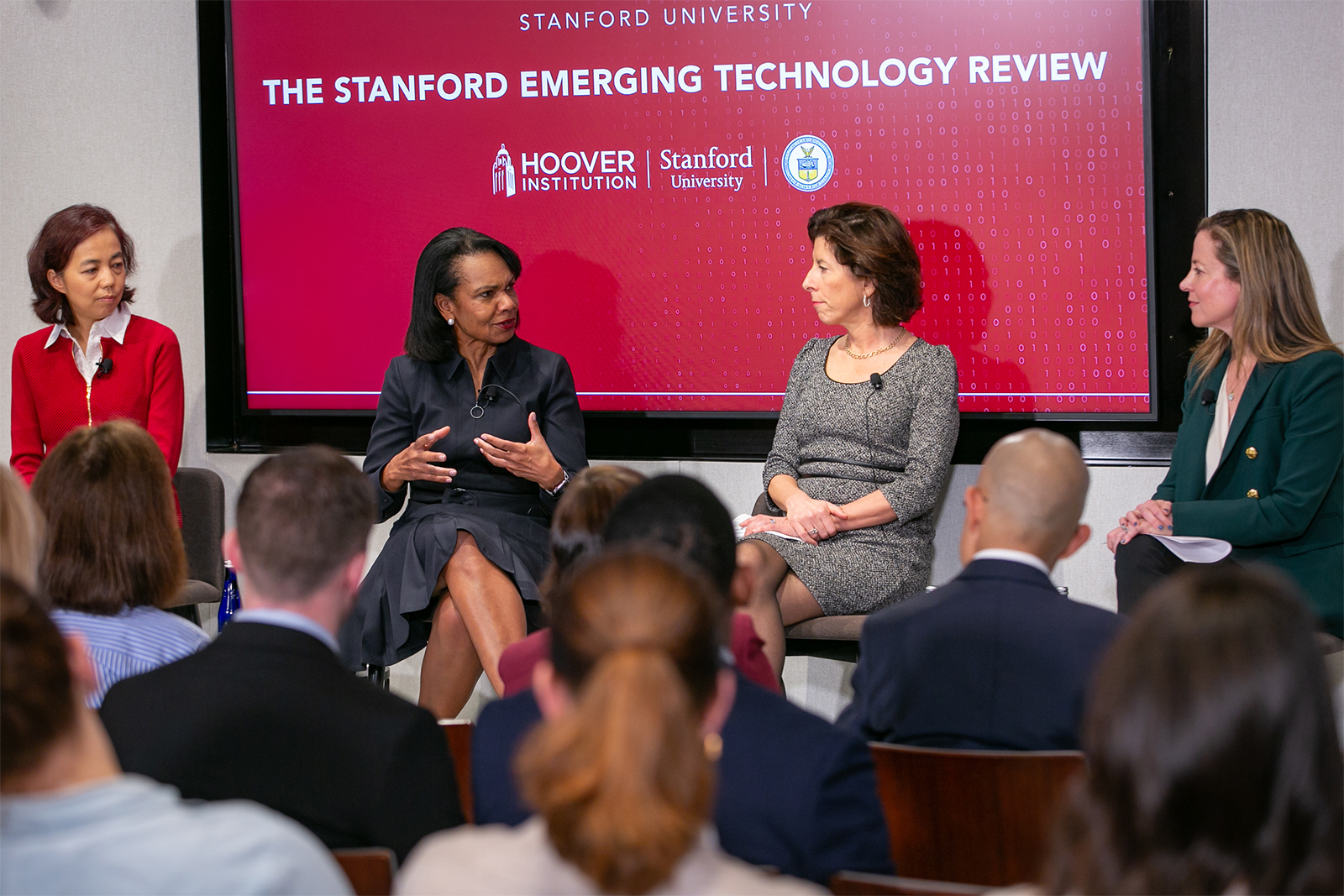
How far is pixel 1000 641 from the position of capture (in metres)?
1.84

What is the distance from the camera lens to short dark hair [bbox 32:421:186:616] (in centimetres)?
206

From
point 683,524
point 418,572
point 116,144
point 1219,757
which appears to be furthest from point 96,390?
point 1219,757

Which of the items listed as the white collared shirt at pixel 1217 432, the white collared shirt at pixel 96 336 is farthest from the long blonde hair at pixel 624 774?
the white collared shirt at pixel 96 336

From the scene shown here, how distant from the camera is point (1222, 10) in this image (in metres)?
3.59

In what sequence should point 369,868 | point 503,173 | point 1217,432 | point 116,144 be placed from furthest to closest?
point 116,144 → point 503,173 → point 1217,432 → point 369,868

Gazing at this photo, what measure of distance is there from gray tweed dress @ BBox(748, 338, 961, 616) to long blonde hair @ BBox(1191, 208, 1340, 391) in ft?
2.48

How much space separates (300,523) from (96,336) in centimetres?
274

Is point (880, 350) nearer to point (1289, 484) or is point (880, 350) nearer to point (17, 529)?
point (1289, 484)

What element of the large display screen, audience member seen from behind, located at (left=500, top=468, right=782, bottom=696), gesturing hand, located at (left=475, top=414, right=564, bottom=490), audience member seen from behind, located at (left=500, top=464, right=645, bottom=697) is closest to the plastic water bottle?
the large display screen

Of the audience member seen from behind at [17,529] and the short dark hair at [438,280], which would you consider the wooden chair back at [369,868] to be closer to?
the audience member seen from behind at [17,529]

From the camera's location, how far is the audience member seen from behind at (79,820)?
41.2 inches

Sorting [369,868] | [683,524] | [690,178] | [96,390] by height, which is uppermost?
[690,178]

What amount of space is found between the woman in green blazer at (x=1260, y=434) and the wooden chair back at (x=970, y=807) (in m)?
1.68

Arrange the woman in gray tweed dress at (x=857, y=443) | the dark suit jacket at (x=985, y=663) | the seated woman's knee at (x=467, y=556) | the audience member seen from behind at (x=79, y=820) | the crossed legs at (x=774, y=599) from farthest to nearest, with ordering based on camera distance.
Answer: the seated woman's knee at (x=467, y=556) → the woman in gray tweed dress at (x=857, y=443) → the crossed legs at (x=774, y=599) → the dark suit jacket at (x=985, y=663) → the audience member seen from behind at (x=79, y=820)
